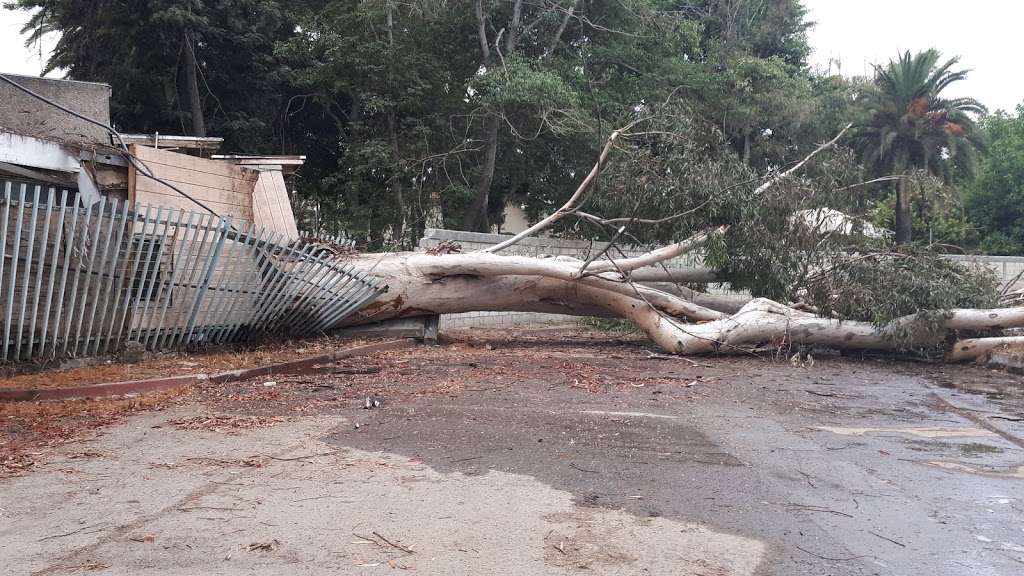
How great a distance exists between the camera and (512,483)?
14.4ft

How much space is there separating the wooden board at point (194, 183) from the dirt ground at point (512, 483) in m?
3.18

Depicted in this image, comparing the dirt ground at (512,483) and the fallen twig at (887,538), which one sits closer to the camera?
the dirt ground at (512,483)

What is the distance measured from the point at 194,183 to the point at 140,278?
8.76ft

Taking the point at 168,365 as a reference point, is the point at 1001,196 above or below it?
above

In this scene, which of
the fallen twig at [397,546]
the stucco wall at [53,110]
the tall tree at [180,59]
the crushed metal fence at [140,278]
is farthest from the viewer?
the tall tree at [180,59]

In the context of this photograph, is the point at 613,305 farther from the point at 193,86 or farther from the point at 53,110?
the point at 193,86

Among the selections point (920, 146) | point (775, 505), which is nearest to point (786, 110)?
point (920, 146)

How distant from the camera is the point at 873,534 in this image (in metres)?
3.81

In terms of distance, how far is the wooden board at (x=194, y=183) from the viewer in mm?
9164

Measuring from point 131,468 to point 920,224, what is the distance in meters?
27.6

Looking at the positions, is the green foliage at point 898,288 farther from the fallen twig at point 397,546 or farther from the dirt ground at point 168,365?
the fallen twig at point 397,546

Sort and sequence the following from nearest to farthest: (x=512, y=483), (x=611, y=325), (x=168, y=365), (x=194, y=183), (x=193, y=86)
Answer: (x=512, y=483) → (x=168, y=365) → (x=194, y=183) → (x=611, y=325) → (x=193, y=86)

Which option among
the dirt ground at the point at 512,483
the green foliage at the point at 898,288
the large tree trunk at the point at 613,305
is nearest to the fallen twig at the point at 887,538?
the dirt ground at the point at 512,483

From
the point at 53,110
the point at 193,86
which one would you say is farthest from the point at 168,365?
the point at 193,86
